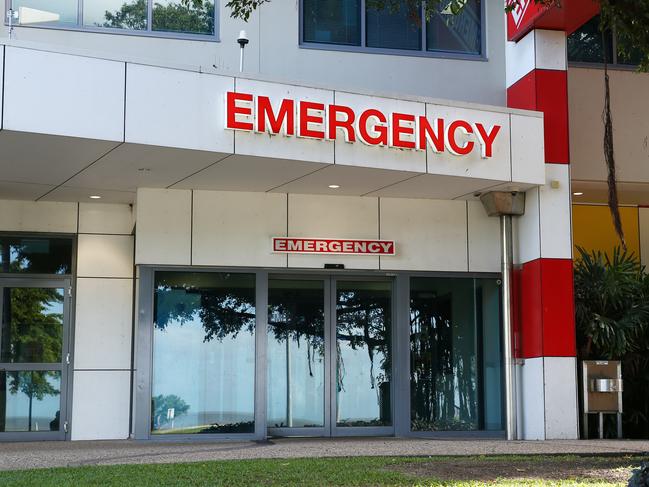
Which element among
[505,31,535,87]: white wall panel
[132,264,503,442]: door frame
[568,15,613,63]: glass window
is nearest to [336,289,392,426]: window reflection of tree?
[132,264,503,442]: door frame

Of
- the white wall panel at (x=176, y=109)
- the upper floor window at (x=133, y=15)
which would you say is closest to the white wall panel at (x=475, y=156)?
the white wall panel at (x=176, y=109)

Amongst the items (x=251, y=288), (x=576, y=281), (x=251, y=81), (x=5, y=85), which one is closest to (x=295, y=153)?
(x=251, y=81)

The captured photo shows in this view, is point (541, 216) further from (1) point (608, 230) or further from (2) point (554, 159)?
(1) point (608, 230)

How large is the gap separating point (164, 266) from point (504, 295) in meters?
5.07

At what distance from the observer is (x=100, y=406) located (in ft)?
47.8

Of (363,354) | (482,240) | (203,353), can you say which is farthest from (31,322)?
(482,240)

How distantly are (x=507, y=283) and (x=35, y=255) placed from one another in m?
7.12

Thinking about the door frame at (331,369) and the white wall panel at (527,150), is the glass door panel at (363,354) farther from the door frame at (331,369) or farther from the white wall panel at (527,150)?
the white wall panel at (527,150)

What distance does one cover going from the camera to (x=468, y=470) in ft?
32.1

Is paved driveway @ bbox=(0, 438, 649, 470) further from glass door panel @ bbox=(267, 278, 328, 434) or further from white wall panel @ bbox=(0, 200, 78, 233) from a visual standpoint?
white wall panel @ bbox=(0, 200, 78, 233)

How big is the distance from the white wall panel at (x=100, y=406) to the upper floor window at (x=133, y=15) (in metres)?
5.13

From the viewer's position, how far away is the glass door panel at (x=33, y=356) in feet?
47.5

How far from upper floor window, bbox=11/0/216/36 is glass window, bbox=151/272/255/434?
146 inches

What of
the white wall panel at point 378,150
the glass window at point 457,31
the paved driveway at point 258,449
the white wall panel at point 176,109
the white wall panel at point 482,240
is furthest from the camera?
the glass window at point 457,31
